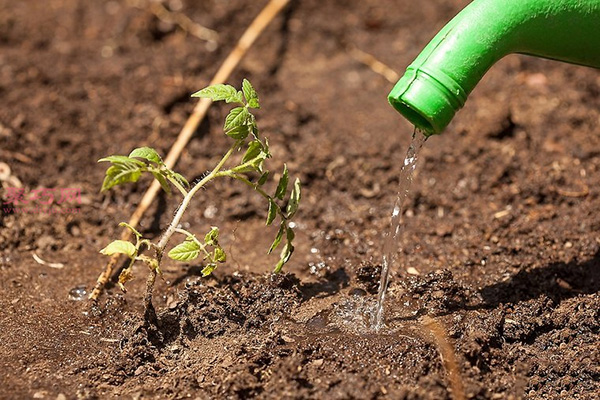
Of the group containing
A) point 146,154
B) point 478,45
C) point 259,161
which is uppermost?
point 478,45

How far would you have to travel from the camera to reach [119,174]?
185cm

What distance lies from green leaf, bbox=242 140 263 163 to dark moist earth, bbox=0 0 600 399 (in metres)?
0.42

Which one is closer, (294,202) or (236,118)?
(236,118)

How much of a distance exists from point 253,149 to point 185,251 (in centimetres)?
32

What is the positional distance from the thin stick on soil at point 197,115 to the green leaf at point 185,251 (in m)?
0.48

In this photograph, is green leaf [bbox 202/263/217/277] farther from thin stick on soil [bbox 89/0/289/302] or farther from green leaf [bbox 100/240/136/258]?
thin stick on soil [bbox 89/0/289/302]

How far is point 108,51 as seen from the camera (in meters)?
3.58

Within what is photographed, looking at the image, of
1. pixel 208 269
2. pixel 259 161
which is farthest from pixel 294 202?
pixel 208 269

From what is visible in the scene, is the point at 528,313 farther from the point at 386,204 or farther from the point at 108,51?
the point at 108,51

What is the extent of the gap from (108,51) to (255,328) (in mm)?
1976

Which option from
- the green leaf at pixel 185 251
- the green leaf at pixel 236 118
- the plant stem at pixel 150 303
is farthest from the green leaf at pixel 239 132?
the plant stem at pixel 150 303

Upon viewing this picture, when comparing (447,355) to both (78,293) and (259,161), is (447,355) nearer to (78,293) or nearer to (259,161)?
(259,161)

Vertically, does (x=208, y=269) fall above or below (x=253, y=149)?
below

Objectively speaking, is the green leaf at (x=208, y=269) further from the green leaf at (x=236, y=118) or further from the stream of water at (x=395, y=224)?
the stream of water at (x=395, y=224)
